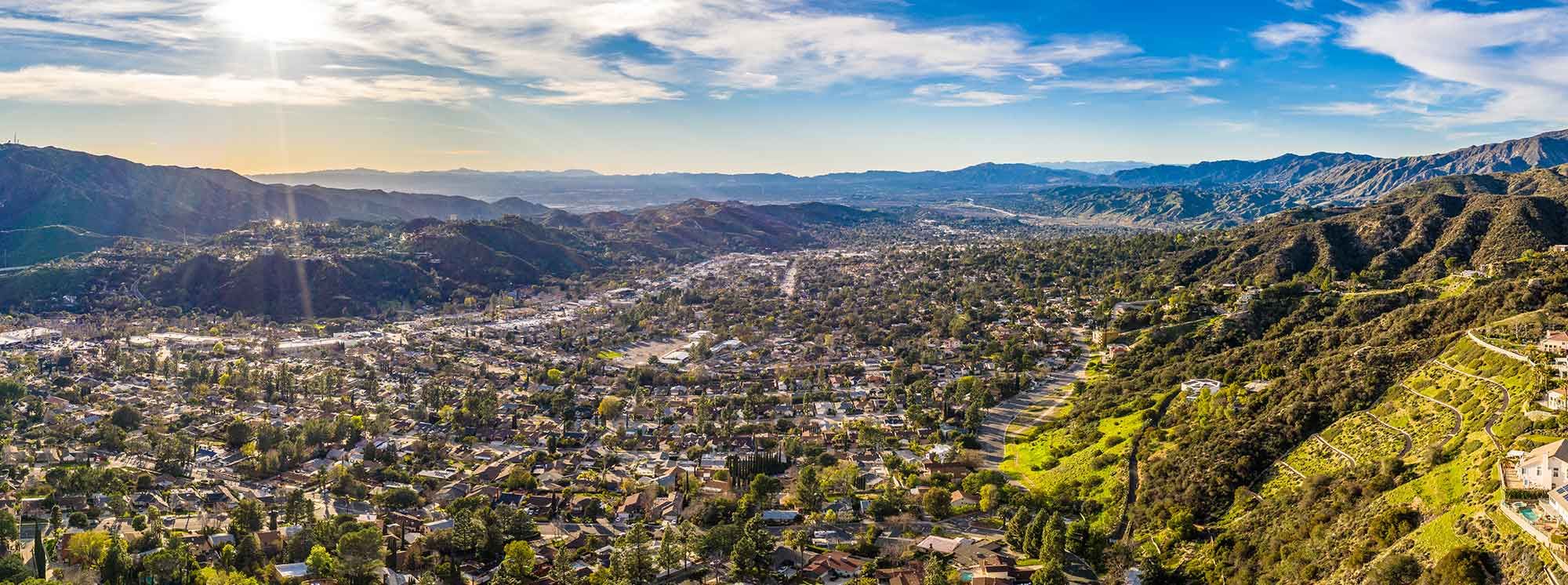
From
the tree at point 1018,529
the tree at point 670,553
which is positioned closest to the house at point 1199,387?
the tree at point 1018,529

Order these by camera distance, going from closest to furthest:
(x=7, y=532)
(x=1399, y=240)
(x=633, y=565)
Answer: (x=633, y=565), (x=7, y=532), (x=1399, y=240)

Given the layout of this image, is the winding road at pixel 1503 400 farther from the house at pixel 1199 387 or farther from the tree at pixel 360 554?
the tree at pixel 360 554

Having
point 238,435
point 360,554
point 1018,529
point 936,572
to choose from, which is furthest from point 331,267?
point 936,572

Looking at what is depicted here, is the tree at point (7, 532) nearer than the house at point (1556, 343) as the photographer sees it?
No

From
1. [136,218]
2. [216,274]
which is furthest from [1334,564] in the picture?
[136,218]

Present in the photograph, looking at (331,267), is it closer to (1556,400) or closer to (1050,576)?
(1050,576)

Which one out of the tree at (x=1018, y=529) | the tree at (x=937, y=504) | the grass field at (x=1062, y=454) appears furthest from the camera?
the grass field at (x=1062, y=454)
